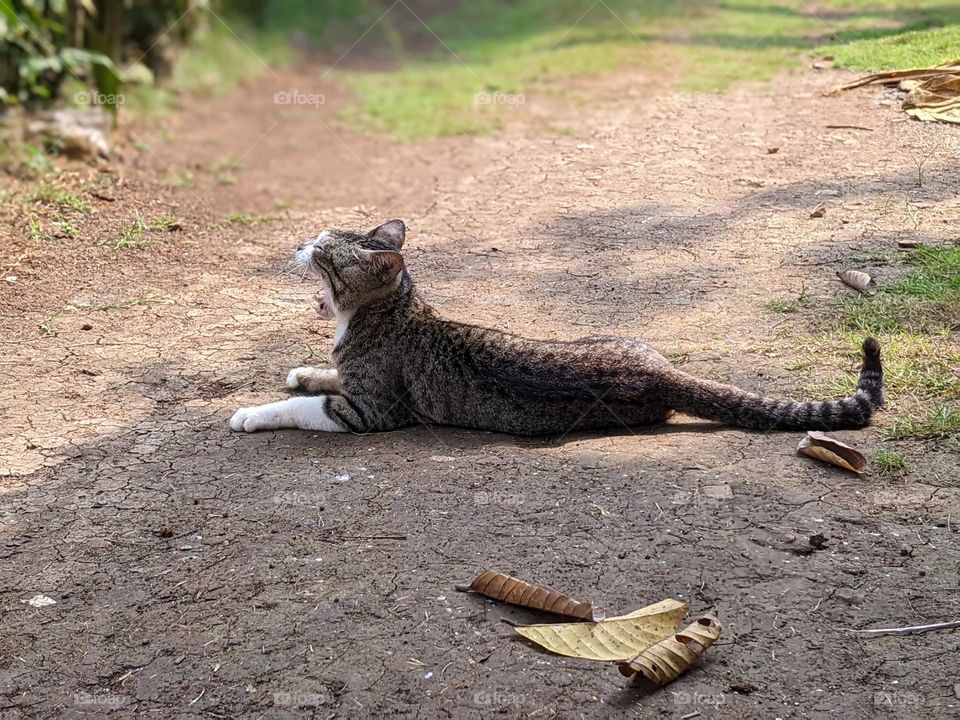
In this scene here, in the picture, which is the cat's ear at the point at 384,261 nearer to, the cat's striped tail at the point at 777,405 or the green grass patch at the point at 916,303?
the cat's striped tail at the point at 777,405

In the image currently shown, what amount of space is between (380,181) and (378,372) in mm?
4589

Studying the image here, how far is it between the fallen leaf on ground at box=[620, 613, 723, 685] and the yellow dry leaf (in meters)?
0.07

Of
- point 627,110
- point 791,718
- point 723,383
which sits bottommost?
point 791,718

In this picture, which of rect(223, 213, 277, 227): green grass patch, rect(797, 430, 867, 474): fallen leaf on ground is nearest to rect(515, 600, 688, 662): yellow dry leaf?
rect(797, 430, 867, 474): fallen leaf on ground

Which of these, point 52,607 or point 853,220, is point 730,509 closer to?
point 52,607

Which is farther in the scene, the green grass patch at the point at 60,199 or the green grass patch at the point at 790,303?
the green grass patch at the point at 60,199

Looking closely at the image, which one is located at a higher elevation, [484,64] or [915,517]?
[484,64]

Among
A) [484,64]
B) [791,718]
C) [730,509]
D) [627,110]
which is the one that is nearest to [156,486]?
[730,509]

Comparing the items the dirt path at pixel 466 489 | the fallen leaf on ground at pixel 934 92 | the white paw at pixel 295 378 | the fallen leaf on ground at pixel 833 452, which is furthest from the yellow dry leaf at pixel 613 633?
the fallen leaf on ground at pixel 934 92

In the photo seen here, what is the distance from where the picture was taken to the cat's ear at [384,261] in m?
5.75

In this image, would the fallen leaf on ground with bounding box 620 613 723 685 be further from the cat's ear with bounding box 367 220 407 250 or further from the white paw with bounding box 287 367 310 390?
the cat's ear with bounding box 367 220 407 250

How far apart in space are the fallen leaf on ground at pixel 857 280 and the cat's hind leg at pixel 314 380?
3.09m

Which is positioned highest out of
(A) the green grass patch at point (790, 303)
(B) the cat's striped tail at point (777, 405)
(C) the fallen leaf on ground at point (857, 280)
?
(C) the fallen leaf on ground at point (857, 280)

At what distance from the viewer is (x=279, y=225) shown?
8945mm
